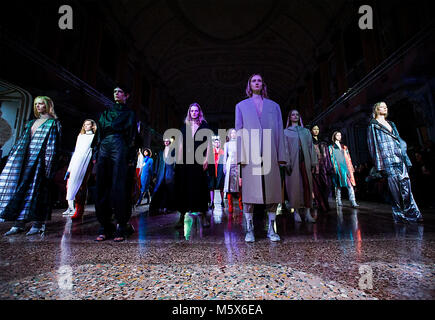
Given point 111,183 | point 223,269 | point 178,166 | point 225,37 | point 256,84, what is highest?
point 225,37

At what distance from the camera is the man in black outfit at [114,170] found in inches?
84.0

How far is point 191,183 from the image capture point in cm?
285

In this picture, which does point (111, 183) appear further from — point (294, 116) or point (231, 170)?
point (294, 116)

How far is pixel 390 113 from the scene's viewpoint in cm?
870

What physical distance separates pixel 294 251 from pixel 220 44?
675 inches

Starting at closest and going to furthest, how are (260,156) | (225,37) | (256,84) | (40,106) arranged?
(260,156), (256,84), (40,106), (225,37)

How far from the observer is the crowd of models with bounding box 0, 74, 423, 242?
6.91ft

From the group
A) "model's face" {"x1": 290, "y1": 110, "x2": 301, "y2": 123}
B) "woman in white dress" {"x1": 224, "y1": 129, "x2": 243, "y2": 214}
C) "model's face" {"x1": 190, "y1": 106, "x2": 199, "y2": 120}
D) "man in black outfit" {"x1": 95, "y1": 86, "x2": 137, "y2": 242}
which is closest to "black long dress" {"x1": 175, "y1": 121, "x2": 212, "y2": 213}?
"model's face" {"x1": 190, "y1": 106, "x2": 199, "y2": 120}

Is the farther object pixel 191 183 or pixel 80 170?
pixel 80 170

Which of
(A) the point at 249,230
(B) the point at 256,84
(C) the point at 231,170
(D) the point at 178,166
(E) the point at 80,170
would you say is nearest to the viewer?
(A) the point at 249,230

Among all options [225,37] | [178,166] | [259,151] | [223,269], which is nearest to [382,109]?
[259,151]

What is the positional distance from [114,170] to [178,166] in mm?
980

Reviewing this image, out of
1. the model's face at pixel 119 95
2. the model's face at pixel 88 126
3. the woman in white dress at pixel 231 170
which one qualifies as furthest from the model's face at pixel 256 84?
the model's face at pixel 88 126

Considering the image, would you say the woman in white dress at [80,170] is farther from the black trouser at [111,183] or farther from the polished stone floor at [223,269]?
the black trouser at [111,183]
